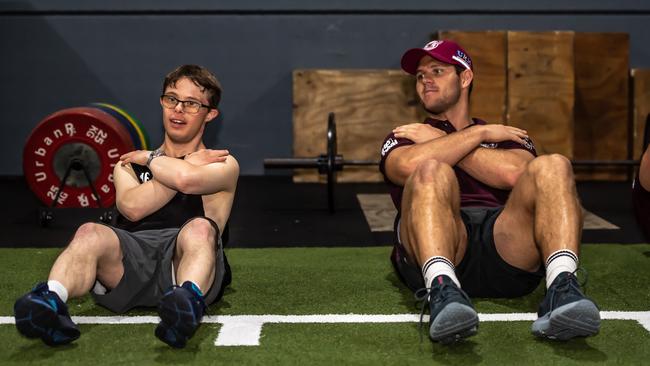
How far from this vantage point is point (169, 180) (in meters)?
3.06

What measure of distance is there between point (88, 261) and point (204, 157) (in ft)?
1.96

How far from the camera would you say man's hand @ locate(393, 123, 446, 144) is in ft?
10.7

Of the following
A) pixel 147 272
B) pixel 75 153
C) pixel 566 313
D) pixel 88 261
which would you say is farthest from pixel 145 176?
pixel 75 153

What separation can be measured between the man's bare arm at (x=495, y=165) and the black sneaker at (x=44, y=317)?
1530mm

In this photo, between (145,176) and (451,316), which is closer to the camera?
(451,316)

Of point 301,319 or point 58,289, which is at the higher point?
point 58,289

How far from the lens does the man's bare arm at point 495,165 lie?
10.5ft

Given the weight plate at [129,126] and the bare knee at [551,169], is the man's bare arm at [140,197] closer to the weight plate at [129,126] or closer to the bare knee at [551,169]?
the bare knee at [551,169]

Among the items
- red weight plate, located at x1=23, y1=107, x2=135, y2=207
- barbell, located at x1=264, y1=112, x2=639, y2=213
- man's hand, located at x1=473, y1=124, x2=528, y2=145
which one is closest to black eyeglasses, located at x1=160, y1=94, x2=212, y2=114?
man's hand, located at x1=473, y1=124, x2=528, y2=145

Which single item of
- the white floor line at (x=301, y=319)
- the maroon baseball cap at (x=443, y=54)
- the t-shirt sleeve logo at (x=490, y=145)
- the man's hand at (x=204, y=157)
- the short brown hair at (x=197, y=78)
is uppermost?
the maroon baseball cap at (x=443, y=54)

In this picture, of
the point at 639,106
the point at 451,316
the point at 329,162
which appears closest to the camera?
the point at 451,316

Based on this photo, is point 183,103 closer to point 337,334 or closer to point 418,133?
point 418,133

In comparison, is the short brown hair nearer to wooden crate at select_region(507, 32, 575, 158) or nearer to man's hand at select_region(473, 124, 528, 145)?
man's hand at select_region(473, 124, 528, 145)

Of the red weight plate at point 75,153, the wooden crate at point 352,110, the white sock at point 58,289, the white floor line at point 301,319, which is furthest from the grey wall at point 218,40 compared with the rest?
the white sock at point 58,289
